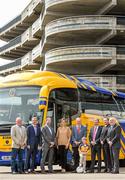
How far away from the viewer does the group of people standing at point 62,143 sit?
16156mm

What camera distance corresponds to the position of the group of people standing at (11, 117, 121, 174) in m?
16.2

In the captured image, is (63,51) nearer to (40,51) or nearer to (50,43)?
(50,43)

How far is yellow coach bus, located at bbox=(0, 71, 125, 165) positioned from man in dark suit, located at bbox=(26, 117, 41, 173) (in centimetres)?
55

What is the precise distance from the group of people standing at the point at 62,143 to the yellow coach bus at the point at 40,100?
67cm

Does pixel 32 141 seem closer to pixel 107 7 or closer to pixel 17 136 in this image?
pixel 17 136

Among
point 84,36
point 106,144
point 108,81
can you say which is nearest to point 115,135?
point 106,144

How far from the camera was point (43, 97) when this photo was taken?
16703 millimetres

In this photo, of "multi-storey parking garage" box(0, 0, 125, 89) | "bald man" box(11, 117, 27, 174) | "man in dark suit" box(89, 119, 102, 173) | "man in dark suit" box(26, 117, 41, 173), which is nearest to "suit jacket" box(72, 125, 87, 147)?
"man in dark suit" box(89, 119, 102, 173)

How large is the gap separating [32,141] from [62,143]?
930mm

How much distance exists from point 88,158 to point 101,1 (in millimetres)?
28101

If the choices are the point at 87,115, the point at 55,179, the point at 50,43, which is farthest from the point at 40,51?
the point at 55,179

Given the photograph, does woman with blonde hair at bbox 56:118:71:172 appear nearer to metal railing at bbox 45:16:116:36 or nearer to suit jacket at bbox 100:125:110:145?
suit jacket at bbox 100:125:110:145

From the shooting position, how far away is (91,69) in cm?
4941

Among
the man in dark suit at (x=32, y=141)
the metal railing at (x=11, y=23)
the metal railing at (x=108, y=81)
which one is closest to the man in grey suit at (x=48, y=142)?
the man in dark suit at (x=32, y=141)
